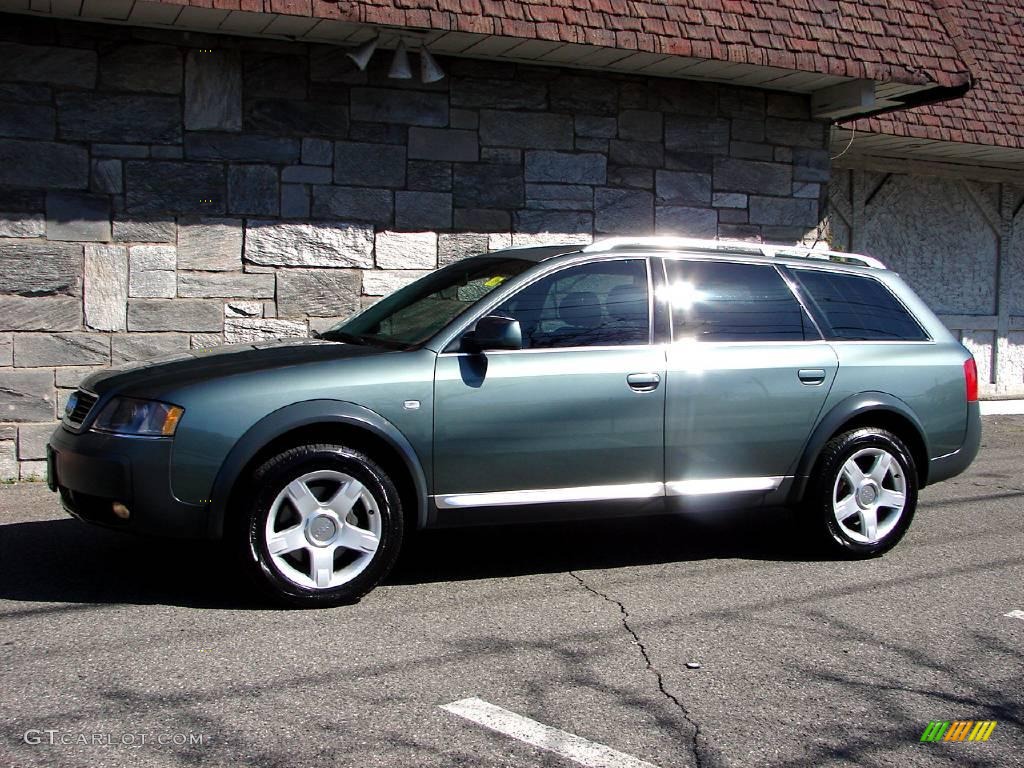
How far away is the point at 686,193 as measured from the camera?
10758 millimetres

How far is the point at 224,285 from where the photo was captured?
9078mm

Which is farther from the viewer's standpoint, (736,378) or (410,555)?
(410,555)

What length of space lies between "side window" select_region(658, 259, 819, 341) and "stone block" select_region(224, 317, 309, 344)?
3788 mm

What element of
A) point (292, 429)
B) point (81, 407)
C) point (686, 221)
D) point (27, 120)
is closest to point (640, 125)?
point (686, 221)

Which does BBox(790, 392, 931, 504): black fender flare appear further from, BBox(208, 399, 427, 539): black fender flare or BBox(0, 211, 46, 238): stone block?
BBox(0, 211, 46, 238): stone block

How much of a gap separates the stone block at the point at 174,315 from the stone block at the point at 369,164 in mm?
1469

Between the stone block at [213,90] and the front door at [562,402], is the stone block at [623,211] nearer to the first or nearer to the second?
the stone block at [213,90]

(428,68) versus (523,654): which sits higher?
(428,68)

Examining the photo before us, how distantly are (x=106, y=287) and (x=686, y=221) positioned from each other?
512 cm

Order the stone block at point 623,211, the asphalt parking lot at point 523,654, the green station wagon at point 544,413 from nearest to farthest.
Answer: the asphalt parking lot at point 523,654 → the green station wagon at point 544,413 → the stone block at point 623,211

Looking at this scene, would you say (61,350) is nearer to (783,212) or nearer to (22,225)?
(22,225)

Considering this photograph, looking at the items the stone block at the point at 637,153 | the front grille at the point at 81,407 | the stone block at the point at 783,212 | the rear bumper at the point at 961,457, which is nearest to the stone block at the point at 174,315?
the front grille at the point at 81,407

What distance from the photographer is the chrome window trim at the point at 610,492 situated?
5.57 meters

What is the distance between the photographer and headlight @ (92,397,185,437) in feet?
16.7
